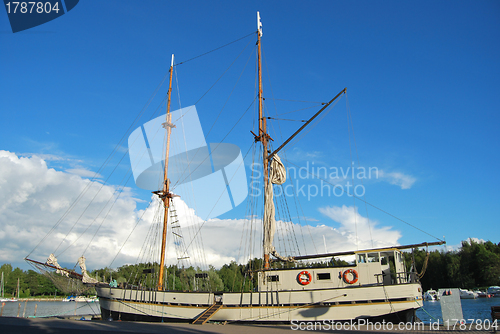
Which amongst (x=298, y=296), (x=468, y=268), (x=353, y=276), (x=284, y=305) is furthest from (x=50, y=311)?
(x=468, y=268)

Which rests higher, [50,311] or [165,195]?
[165,195]

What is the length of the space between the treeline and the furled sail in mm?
70276

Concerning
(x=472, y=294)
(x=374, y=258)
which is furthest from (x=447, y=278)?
(x=374, y=258)

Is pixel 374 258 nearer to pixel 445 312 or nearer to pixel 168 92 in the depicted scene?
pixel 445 312

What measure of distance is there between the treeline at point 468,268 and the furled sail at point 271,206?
70.3 metres

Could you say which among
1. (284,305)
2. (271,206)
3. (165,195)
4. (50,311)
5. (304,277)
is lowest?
(50,311)

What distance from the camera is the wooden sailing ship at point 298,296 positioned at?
20.8 m

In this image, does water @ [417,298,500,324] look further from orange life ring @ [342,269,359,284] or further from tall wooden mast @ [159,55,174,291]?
tall wooden mast @ [159,55,174,291]

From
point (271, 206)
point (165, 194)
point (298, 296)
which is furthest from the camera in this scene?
point (165, 194)

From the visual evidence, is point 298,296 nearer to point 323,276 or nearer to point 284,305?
point 284,305

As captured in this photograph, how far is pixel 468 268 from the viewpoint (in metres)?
79.6

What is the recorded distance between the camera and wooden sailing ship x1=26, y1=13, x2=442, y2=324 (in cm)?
2078

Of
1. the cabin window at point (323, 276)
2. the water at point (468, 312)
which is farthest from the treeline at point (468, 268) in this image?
the cabin window at point (323, 276)

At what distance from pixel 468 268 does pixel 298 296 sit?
7877 cm
